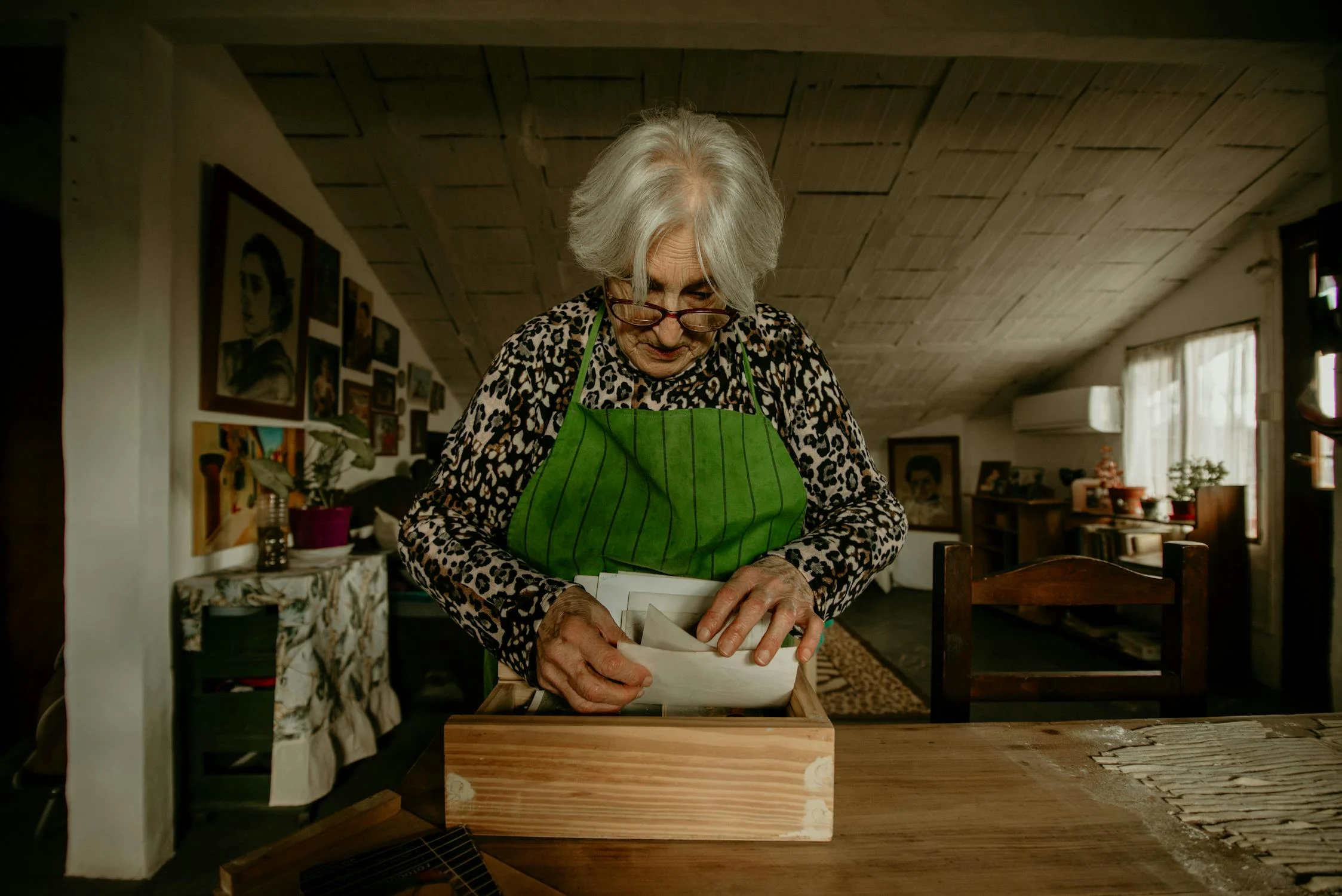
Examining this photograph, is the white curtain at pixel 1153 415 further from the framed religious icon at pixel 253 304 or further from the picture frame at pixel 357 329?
the framed religious icon at pixel 253 304

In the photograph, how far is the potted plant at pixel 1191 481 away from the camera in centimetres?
385

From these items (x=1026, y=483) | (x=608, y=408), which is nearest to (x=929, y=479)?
(x=1026, y=483)

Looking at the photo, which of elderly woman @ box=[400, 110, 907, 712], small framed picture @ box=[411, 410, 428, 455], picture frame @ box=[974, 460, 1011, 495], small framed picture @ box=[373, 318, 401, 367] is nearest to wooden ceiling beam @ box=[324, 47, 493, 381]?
small framed picture @ box=[373, 318, 401, 367]

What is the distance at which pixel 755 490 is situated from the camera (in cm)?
106

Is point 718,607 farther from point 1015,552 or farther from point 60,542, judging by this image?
point 1015,552

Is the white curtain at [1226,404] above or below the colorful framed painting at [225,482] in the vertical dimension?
above

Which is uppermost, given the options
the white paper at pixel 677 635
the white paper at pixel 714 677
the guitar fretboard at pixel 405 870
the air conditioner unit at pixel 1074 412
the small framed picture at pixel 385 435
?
the air conditioner unit at pixel 1074 412

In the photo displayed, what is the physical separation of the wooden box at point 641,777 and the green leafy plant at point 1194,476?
14.4 ft

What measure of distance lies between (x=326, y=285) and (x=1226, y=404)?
536 cm

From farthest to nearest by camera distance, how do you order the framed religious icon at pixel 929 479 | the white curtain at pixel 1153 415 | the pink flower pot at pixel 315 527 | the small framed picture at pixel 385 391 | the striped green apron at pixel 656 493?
1. the framed religious icon at pixel 929 479
2. the white curtain at pixel 1153 415
3. the small framed picture at pixel 385 391
4. the pink flower pot at pixel 315 527
5. the striped green apron at pixel 656 493

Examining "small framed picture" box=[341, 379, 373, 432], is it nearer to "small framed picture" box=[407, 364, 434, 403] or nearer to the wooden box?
"small framed picture" box=[407, 364, 434, 403]

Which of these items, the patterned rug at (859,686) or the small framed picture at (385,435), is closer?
the patterned rug at (859,686)

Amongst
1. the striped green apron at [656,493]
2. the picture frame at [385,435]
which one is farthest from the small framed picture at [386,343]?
the striped green apron at [656,493]

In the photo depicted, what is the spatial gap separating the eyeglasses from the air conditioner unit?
510 cm
